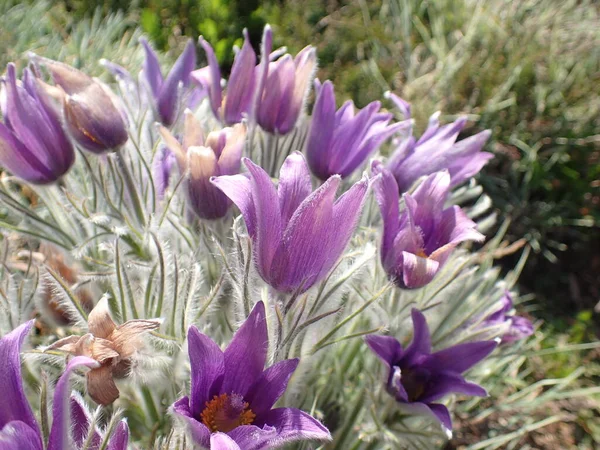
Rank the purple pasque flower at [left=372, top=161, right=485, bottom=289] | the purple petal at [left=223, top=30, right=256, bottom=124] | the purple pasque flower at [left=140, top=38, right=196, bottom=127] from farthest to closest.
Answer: the purple pasque flower at [left=140, top=38, right=196, bottom=127] → the purple petal at [left=223, top=30, right=256, bottom=124] → the purple pasque flower at [left=372, top=161, right=485, bottom=289]

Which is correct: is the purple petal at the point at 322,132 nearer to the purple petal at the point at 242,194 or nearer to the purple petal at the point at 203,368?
the purple petal at the point at 242,194

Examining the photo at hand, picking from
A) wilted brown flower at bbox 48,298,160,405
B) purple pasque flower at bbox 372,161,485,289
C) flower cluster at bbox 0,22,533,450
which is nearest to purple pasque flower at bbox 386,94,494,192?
flower cluster at bbox 0,22,533,450

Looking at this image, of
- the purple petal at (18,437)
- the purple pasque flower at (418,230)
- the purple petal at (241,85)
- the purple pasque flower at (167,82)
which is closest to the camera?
the purple petal at (18,437)

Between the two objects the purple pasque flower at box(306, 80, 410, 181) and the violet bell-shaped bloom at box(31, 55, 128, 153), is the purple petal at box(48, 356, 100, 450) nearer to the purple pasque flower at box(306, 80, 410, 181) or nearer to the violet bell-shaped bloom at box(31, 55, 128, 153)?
the violet bell-shaped bloom at box(31, 55, 128, 153)

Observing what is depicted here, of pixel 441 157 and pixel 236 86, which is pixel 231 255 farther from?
pixel 441 157

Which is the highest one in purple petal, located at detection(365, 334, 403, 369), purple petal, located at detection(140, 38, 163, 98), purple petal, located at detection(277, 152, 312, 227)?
purple petal, located at detection(140, 38, 163, 98)

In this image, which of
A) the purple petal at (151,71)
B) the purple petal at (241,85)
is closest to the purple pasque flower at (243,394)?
the purple petal at (241,85)

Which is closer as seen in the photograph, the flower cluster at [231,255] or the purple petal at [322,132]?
the flower cluster at [231,255]
